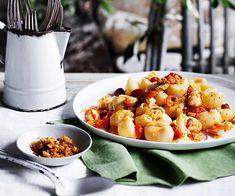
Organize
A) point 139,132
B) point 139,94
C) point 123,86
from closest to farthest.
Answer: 1. point 139,132
2. point 139,94
3. point 123,86

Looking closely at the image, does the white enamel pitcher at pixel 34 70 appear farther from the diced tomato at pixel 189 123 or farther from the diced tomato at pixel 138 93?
the diced tomato at pixel 189 123

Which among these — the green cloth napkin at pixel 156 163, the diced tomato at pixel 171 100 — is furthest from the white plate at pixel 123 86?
the diced tomato at pixel 171 100

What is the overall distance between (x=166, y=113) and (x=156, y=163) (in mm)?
174

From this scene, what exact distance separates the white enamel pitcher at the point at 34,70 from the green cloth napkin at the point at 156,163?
0.71 feet

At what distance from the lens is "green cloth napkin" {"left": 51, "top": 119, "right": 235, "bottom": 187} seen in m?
0.83

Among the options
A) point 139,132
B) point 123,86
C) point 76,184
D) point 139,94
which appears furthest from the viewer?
point 123,86

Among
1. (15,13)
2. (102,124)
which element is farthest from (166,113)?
(15,13)

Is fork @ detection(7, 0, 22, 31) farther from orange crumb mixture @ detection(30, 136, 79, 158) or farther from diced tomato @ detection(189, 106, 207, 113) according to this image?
diced tomato @ detection(189, 106, 207, 113)

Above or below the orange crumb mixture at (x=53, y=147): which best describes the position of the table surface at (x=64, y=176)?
below

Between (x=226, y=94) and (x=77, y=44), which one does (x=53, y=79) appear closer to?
(x=226, y=94)

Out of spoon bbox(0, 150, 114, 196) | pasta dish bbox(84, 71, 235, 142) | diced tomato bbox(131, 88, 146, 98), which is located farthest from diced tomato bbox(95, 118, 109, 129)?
spoon bbox(0, 150, 114, 196)

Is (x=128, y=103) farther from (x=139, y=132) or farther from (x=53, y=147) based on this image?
(x=53, y=147)

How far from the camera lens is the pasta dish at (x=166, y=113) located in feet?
3.11

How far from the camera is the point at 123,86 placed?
1268 mm
